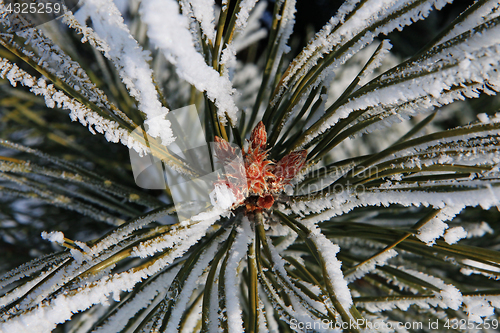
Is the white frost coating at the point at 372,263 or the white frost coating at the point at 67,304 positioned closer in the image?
the white frost coating at the point at 67,304

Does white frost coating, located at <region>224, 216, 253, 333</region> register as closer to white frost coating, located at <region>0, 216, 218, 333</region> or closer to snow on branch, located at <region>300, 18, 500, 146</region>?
white frost coating, located at <region>0, 216, 218, 333</region>

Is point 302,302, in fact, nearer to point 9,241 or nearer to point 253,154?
point 253,154

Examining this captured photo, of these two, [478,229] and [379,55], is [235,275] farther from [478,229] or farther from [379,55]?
[478,229]

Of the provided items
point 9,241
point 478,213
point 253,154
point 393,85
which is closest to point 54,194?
point 9,241

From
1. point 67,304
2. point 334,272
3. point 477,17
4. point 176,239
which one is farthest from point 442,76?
point 67,304

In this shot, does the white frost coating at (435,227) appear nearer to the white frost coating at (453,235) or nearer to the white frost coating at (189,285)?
the white frost coating at (453,235)

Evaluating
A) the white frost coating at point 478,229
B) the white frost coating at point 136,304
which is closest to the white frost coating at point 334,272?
the white frost coating at point 136,304
